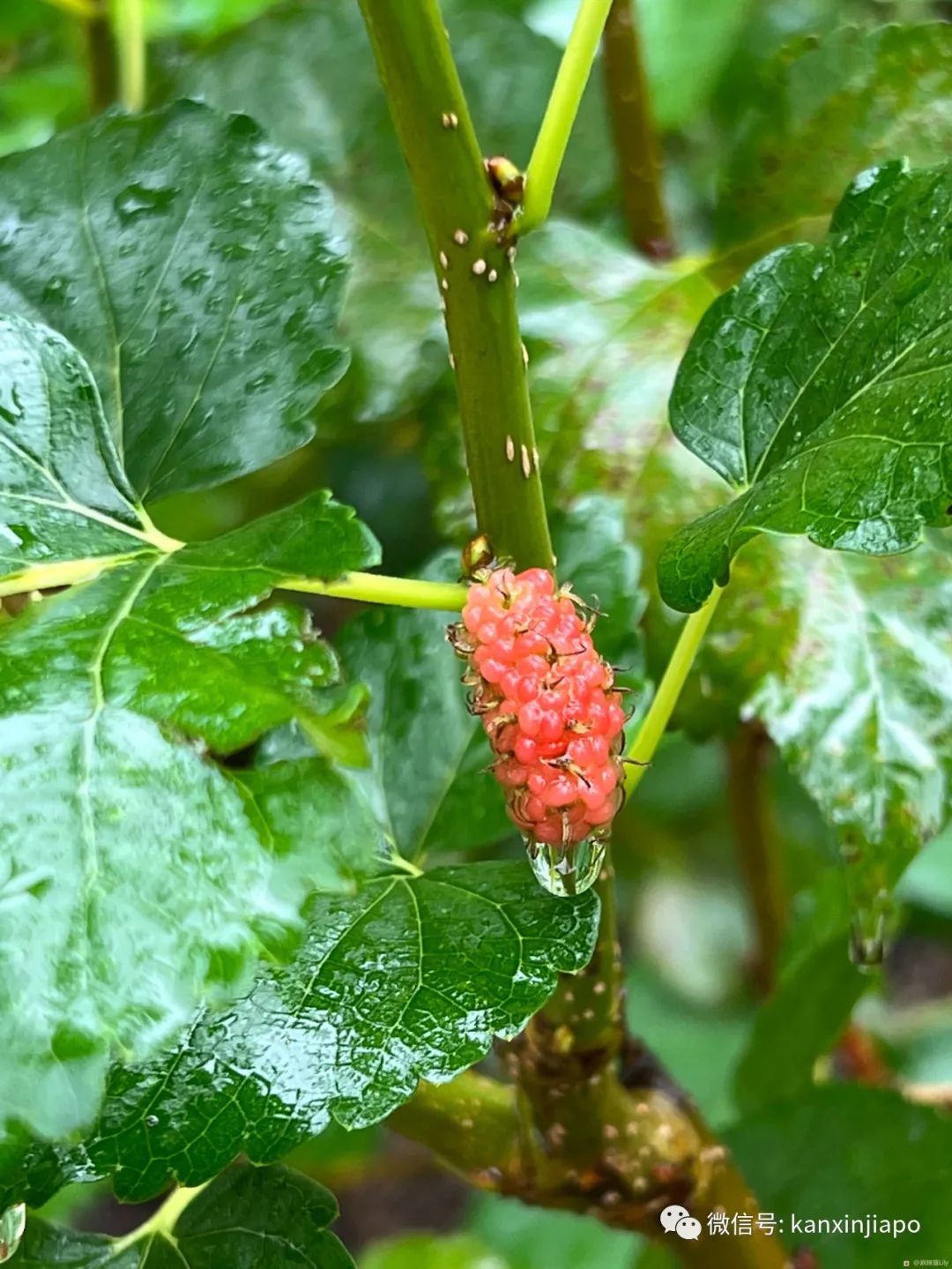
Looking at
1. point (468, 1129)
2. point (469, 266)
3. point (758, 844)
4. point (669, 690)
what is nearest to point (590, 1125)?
point (468, 1129)

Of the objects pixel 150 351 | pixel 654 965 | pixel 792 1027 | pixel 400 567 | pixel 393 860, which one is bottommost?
pixel 654 965

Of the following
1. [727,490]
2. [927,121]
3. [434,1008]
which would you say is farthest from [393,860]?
[927,121]

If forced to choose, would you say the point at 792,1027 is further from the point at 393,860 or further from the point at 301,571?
the point at 301,571

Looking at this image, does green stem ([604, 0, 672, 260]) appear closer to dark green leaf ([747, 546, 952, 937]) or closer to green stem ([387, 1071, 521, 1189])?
dark green leaf ([747, 546, 952, 937])

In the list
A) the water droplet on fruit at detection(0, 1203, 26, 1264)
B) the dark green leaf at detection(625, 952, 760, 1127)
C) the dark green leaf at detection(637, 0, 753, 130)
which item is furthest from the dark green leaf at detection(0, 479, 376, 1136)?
the dark green leaf at detection(625, 952, 760, 1127)

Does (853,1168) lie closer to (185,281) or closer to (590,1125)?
(590,1125)

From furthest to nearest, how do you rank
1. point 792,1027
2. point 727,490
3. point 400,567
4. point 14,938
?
point 400,567, point 792,1027, point 727,490, point 14,938

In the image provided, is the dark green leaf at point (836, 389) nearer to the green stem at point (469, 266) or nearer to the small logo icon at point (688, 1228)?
the green stem at point (469, 266)

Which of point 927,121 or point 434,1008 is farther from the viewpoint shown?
point 927,121
